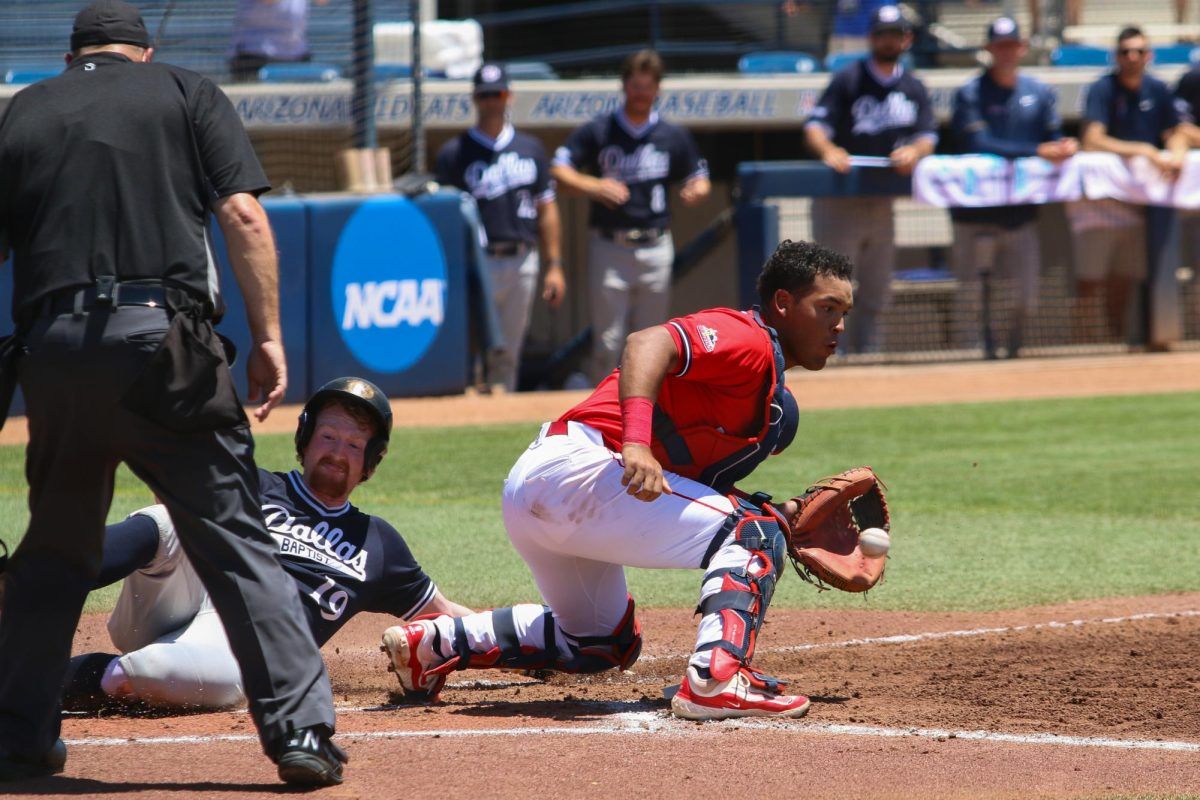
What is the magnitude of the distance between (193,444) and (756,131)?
14126 millimetres

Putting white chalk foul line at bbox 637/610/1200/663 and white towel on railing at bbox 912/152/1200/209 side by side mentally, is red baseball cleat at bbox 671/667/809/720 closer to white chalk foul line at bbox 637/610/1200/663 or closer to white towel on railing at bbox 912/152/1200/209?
white chalk foul line at bbox 637/610/1200/663

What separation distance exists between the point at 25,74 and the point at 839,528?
33.7ft

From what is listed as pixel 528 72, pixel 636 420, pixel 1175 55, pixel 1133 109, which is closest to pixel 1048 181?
pixel 1133 109

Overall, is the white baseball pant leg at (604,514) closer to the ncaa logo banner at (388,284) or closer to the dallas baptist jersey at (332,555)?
the dallas baptist jersey at (332,555)

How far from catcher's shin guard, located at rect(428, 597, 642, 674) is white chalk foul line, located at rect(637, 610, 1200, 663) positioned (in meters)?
0.52

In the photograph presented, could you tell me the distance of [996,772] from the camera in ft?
11.9

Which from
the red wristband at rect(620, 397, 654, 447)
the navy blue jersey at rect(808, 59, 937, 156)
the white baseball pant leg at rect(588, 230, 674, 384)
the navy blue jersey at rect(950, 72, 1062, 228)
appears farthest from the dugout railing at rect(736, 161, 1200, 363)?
the red wristband at rect(620, 397, 654, 447)

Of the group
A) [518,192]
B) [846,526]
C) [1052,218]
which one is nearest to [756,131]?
[1052,218]

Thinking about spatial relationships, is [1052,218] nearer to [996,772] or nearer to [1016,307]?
[1016,307]

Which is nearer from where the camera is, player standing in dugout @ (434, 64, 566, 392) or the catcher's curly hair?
the catcher's curly hair

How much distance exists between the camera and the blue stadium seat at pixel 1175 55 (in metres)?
16.6

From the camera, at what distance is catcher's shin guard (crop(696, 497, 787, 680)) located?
4.00 m

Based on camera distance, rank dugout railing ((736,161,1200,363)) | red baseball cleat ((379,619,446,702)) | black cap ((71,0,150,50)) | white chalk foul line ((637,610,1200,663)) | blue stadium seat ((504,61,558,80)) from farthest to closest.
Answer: blue stadium seat ((504,61,558,80)) < dugout railing ((736,161,1200,363)) < white chalk foul line ((637,610,1200,663)) < red baseball cleat ((379,619,446,702)) < black cap ((71,0,150,50))

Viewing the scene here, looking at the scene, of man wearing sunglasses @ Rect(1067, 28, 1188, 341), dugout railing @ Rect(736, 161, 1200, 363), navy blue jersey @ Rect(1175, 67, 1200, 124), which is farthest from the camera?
navy blue jersey @ Rect(1175, 67, 1200, 124)
